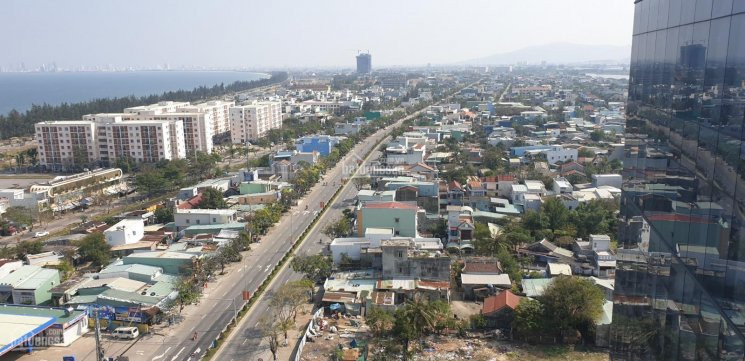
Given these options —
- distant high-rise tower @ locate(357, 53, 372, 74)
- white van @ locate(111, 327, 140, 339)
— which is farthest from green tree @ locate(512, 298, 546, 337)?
distant high-rise tower @ locate(357, 53, 372, 74)

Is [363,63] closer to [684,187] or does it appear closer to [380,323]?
[380,323]

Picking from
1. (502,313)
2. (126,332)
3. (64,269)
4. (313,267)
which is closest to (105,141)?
(64,269)

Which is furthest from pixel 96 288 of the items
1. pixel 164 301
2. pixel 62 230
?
pixel 62 230

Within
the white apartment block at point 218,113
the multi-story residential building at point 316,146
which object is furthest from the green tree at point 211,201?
the white apartment block at point 218,113

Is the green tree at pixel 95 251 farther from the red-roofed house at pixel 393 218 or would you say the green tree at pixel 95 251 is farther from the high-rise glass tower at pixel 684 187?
the high-rise glass tower at pixel 684 187

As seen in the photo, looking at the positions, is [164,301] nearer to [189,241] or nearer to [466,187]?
[189,241]

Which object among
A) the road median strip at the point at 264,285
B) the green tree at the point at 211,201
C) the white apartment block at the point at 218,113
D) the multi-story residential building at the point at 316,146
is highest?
the white apartment block at the point at 218,113
